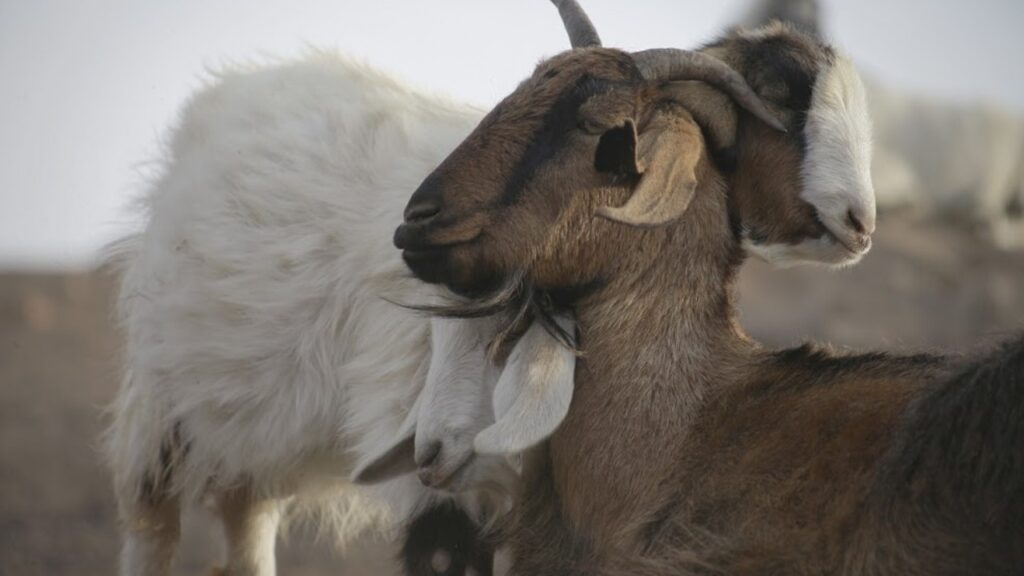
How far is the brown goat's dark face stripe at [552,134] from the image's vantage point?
4.36 meters

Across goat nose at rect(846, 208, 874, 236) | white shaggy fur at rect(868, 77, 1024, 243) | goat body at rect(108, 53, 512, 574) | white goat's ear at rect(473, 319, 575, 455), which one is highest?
goat nose at rect(846, 208, 874, 236)

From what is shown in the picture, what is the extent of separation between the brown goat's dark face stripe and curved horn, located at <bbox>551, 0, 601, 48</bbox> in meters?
0.55

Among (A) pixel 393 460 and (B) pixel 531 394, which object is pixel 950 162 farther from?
(B) pixel 531 394

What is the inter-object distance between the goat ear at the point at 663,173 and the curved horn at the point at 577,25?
0.60 meters

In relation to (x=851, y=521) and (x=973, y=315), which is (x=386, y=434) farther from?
(x=973, y=315)

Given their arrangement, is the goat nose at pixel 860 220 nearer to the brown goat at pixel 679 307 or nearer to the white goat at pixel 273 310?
the brown goat at pixel 679 307

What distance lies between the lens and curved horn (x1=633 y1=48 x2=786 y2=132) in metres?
4.52

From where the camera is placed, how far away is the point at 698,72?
454 centimetres

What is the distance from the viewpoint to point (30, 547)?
10703mm

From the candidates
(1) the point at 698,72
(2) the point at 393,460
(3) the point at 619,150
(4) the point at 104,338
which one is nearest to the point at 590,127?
(3) the point at 619,150

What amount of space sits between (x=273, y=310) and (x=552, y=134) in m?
1.96

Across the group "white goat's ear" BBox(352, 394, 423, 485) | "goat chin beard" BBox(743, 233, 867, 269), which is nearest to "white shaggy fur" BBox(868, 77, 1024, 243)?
"goat chin beard" BBox(743, 233, 867, 269)

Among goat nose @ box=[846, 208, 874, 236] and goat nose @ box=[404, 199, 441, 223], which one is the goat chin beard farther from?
goat nose @ box=[404, 199, 441, 223]

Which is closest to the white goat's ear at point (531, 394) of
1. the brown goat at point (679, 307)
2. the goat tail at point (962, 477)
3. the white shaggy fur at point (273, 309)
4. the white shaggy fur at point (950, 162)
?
the brown goat at point (679, 307)
